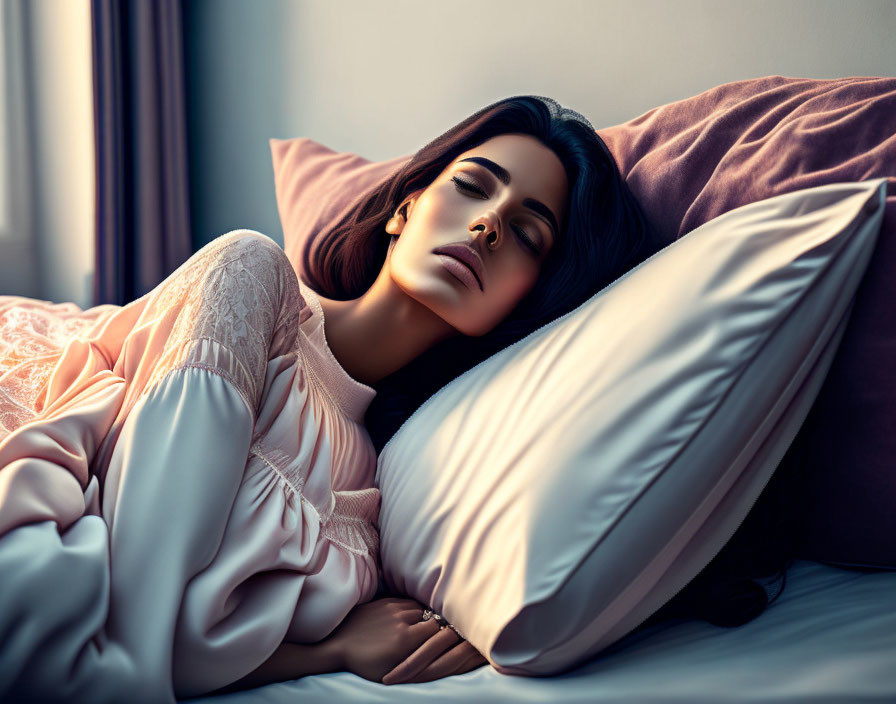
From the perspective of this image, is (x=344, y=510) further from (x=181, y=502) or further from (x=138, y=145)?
(x=138, y=145)

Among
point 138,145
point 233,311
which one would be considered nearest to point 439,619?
point 233,311

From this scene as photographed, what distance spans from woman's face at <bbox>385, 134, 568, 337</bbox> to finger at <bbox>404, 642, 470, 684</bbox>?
528 mm

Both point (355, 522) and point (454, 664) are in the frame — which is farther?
point (355, 522)

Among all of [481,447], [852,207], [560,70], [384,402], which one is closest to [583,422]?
[481,447]

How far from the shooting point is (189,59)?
7.24 feet

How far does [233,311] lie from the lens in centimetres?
79

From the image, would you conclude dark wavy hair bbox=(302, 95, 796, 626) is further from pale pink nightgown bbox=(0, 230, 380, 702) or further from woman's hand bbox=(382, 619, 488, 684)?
woman's hand bbox=(382, 619, 488, 684)

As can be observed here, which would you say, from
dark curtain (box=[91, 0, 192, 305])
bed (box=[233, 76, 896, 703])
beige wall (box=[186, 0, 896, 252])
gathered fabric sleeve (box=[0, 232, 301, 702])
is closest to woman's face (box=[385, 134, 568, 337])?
bed (box=[233, 76, 896, 703])

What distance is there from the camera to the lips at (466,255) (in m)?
1.03

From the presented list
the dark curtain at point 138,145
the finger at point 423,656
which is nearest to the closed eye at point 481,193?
the finger at point 423,656

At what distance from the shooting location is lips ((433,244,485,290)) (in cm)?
103

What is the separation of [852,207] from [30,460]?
2.67ft

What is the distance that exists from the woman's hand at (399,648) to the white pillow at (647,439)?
0.03 meters

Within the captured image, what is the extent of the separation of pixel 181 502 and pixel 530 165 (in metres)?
0.77
